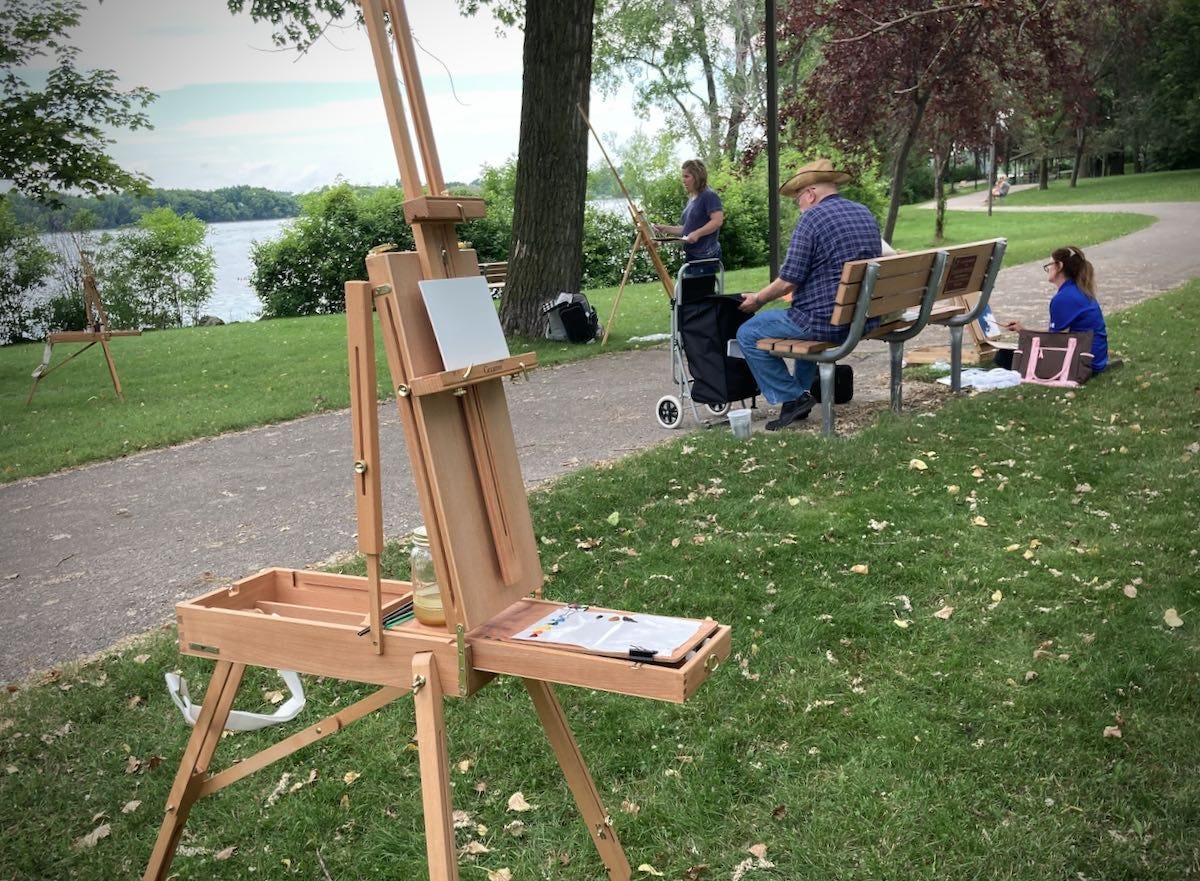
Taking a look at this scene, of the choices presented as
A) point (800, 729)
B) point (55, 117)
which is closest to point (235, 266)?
point (55, 117)

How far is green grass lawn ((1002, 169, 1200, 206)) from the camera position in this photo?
36422 millimetres

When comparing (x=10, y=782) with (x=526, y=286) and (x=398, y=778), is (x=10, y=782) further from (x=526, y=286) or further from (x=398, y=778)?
(x=526, y=286)

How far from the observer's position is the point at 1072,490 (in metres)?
5.58

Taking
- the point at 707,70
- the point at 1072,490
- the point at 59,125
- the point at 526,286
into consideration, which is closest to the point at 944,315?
the point at 1072,490

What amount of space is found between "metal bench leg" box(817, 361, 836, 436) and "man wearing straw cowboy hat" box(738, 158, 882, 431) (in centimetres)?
18

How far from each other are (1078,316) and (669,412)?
318cm

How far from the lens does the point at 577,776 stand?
255 cm

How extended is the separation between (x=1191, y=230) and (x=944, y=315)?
17.3m

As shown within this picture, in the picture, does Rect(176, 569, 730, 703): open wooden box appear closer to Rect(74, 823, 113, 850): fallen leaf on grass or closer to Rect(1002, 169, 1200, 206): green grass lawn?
Rect(74, 823, 113, 850): fallen leaf on grass

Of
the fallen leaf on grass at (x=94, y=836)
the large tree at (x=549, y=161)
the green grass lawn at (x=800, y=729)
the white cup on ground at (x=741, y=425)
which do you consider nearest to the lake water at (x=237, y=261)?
the large tree at (x=549, y=161)

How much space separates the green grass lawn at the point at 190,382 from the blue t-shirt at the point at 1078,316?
5138 mm

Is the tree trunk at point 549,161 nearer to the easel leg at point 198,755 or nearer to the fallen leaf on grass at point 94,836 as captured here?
the fallen leaf on grass at point 94,836

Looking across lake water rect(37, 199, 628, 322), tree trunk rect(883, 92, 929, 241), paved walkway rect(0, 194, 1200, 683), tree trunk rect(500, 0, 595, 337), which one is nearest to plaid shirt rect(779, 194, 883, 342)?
paved walkway rect(0, 194, 1200, 683)

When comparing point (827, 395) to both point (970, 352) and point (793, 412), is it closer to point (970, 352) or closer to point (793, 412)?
point (793, 412)
